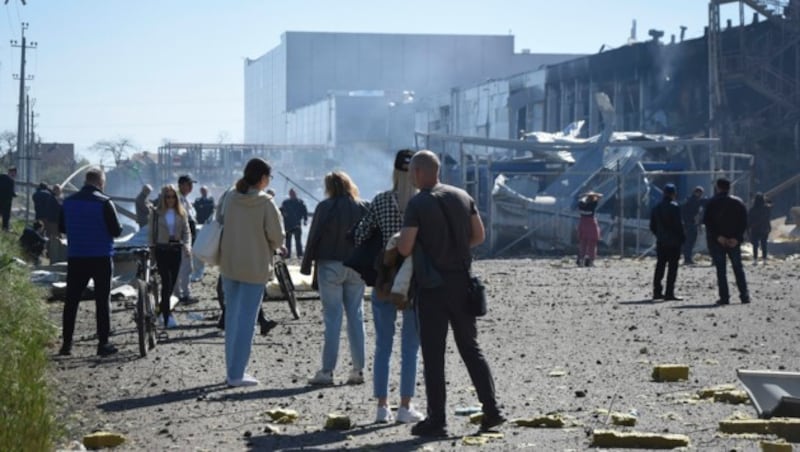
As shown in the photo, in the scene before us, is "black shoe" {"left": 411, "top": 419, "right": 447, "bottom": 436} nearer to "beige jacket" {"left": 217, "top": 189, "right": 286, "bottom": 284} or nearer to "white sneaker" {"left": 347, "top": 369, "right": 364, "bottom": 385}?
"white sneaker" {"left": 347, "top": 369, "right": 364, "bottom": 385}

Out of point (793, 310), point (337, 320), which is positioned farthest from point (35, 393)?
point (793, 310)

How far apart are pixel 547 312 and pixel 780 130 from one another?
116ft

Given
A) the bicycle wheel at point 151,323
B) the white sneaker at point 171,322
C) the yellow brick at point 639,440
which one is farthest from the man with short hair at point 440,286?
the white sneaker at point 171,322

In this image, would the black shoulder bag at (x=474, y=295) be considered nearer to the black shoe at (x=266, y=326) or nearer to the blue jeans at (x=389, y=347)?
the blue jeans at (x=389, y=347)

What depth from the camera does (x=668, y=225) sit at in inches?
871

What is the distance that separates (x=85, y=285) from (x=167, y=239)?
113 inches

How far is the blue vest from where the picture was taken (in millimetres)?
14188

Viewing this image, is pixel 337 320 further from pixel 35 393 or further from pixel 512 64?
pixel 512 64

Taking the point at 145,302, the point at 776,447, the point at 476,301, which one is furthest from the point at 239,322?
the point at 776,447

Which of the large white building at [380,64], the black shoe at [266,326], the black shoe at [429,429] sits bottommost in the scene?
the black shoe at [266,326]

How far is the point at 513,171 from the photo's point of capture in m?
41.7

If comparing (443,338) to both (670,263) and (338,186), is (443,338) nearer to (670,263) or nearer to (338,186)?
(338,186)

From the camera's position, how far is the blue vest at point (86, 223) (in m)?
14.2

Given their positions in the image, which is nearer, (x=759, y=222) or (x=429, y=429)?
(x=429, y=429)
